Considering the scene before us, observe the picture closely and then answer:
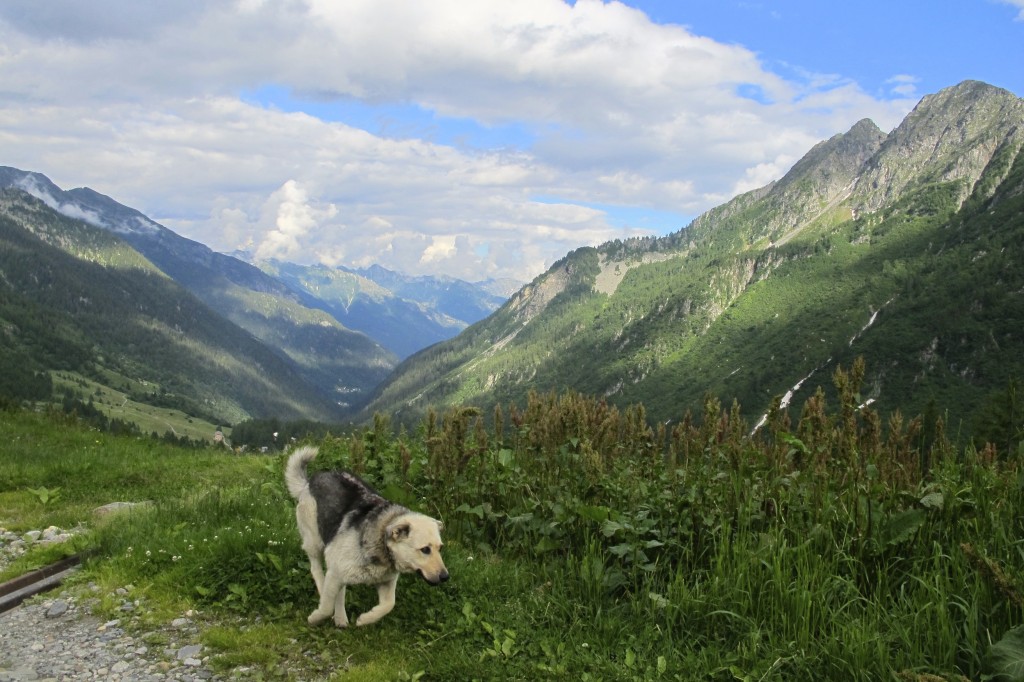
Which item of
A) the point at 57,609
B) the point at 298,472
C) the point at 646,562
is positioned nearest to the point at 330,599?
the point at 298,472

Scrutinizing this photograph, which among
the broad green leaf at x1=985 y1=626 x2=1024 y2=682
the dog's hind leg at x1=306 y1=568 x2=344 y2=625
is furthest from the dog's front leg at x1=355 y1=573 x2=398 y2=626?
the broad green leaf at x1=985 y1=626 x2=1024 y2=682

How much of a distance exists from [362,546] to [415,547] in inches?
23.3

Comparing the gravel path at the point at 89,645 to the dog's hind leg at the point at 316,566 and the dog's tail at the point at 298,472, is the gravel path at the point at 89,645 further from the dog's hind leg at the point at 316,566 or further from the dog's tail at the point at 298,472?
the dog's tail at the point at 298,472

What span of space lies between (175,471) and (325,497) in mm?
9324

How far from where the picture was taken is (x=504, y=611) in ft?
21.1

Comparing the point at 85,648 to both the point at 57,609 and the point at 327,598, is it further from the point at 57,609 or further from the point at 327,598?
the point at 327,598

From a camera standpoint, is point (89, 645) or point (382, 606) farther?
point (382, 606)

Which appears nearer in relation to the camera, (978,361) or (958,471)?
(958,471)

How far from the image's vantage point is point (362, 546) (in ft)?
20.8

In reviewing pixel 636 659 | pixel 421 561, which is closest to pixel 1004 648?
pixel 636 659

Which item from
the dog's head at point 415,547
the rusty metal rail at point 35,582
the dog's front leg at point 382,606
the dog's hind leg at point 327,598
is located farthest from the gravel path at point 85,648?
the dog's head at point 415,547

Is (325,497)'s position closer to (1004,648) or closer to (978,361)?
(1004,648)

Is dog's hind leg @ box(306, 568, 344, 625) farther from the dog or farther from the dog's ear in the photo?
the dog's ear

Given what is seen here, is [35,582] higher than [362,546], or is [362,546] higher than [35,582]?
[362,546]
